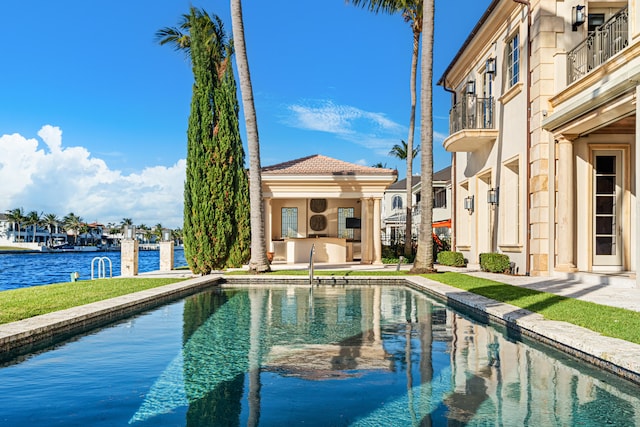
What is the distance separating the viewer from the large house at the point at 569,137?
38.0 ft

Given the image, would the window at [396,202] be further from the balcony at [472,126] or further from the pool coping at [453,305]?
the pool coping at [453,305]

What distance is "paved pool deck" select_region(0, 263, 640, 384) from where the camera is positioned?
17.3 feet

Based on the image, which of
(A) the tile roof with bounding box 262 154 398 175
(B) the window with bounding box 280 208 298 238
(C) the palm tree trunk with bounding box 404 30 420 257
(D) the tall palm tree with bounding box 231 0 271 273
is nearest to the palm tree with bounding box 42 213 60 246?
(B) the window with bounding box 280 208 298 238

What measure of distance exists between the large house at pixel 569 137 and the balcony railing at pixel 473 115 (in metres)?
1.65

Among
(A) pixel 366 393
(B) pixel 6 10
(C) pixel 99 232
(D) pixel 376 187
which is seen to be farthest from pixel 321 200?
(C) pixel 99 232

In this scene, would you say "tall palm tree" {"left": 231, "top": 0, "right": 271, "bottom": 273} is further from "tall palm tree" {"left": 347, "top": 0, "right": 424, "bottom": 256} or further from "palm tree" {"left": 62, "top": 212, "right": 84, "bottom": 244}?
"palm tree" {"left": 62, "top": 212, "right": 84, "bottom": 244}

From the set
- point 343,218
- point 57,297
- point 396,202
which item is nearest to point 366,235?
point 343,218

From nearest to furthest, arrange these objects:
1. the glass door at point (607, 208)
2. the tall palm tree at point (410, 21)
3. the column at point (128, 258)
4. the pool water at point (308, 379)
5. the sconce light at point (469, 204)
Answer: the pool water at point (308, 379) < the glass door at point (607, 208) < the column at point (128, 258) < the sconce light at point (469, 204) < the tall palm tree at point (410, 21)

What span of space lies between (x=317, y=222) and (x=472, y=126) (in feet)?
29.9

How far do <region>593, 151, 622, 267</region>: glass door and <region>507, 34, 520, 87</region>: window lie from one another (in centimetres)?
389

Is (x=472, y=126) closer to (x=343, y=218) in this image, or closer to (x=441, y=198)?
(x=343, y=218)

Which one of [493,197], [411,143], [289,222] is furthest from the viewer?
[289,222]

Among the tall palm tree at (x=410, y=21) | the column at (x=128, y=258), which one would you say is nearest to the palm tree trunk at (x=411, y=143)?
the tall palm tree at (x=410, y=21)

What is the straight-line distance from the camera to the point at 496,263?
15781 mm
